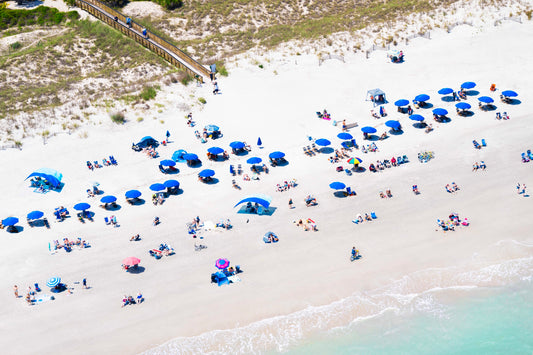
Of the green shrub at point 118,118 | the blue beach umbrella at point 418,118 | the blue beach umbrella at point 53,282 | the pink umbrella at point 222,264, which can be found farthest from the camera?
the green shrub at point 118,118

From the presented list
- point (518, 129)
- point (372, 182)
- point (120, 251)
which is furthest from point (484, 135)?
point (120, 251)

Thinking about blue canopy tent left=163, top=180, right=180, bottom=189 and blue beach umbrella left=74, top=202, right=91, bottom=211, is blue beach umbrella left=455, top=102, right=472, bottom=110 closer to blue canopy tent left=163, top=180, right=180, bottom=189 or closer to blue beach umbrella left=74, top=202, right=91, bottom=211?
blue canopy tent left=163, top=180, right=180, bottom=189

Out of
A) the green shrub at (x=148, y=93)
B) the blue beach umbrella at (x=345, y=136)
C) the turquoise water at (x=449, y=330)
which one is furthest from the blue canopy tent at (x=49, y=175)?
the turquoise water at (x=449, y=330)

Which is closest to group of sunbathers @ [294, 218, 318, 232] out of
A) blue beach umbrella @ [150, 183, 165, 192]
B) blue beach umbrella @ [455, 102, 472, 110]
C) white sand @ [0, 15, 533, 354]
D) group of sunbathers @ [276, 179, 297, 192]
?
white sand @ [0, 15, 533, 354]

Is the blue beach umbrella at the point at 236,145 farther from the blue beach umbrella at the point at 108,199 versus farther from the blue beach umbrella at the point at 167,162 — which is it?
the blue beach umbrella at the point at 108,199

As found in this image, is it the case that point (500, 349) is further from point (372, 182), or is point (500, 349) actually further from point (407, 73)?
point (407, 73)

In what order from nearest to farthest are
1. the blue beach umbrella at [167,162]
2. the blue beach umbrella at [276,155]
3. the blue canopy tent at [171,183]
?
1. the blue canopy tent at [171,183]
2. the blue beach umbrella at [167,162]
3. the blue beach umbrella at [276,155]
